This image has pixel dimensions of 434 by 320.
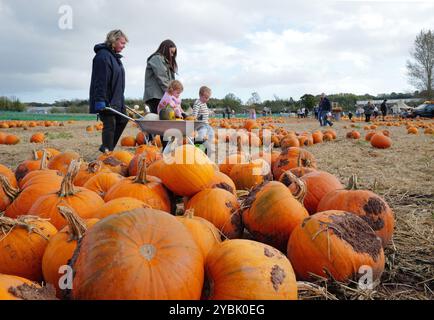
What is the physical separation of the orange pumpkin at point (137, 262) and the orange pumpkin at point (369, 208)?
1.13 metres

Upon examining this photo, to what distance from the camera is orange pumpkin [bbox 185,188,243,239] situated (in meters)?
2.16

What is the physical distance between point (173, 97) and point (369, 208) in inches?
169

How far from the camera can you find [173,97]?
5902 millimetres

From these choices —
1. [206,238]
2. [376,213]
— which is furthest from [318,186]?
[206,238]

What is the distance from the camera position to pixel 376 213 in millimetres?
2109

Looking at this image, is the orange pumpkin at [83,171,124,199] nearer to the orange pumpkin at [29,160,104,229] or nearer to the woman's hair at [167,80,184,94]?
the orange pumpkin at [29,160,104,229]

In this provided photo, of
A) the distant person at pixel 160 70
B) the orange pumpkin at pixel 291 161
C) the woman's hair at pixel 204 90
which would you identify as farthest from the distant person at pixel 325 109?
the orange pumpkin at pixel 291 161

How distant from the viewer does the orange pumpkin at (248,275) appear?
1304 mm

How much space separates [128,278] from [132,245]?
4.5 inches

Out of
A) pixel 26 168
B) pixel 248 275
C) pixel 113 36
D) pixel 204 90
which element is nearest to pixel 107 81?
pixel 113 36

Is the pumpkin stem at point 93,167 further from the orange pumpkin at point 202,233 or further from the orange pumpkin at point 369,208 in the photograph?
the orange pumpkin at point 369,208

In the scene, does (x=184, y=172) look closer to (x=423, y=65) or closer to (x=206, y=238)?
(x=206, y=238)

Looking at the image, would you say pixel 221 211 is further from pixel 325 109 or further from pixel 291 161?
pixel 325 109

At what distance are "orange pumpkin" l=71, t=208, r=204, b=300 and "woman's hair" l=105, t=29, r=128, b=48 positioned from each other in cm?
451
